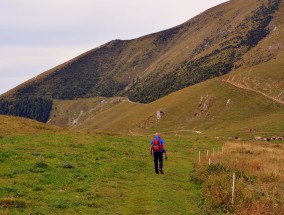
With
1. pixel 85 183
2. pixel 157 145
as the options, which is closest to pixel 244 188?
pixel 157 145

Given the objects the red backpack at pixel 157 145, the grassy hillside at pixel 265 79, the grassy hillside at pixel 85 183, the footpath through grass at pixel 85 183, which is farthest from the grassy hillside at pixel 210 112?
the red backpack at pixel 157 145

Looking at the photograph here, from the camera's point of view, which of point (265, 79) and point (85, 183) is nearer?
point (85, 183)

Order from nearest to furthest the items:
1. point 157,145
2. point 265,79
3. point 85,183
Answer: point 85,183, point 157,145, point 265,79

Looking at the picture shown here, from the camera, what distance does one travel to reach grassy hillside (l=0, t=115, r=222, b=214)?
1554 cm

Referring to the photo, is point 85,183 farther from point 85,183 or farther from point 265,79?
point 265,79

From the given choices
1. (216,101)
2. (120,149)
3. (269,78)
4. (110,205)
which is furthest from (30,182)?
(269,78)

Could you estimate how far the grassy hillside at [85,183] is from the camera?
15.5 metres

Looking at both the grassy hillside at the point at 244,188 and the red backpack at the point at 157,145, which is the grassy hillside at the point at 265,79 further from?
the red backpack at the point at 157,145

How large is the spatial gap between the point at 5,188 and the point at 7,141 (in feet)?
49.4

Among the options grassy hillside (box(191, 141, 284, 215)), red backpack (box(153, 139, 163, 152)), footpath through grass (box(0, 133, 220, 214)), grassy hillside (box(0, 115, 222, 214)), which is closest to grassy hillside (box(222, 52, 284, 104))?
grassy hillside (box(191, 141, 284, 215))

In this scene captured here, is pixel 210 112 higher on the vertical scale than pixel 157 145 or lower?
higher

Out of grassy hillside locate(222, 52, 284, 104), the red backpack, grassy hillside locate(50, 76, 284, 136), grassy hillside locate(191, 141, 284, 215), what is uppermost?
grassy hillside locate(222, 52, 284, 104)

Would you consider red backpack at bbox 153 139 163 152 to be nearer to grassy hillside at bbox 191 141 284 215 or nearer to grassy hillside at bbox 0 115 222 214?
grassy hillside at bbox 0 115 222 214

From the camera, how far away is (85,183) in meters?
19.7
